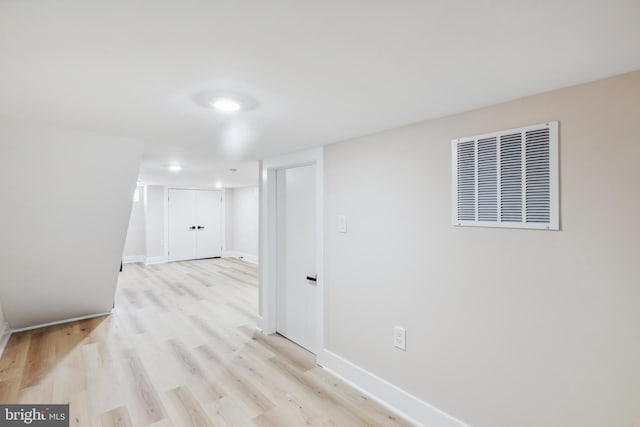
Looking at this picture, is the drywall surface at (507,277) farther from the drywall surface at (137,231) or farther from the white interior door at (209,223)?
the drywall surface at (137,231)

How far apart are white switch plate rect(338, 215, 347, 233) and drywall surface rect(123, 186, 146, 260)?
23.4 ft

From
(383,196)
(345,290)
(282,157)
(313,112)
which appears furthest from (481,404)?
(282,157)

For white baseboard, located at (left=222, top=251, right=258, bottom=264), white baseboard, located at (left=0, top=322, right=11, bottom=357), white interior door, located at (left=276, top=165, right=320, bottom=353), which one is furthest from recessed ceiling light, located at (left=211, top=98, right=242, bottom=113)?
white baseboard, located at (left=222, top=251, right=258, bottom=264)

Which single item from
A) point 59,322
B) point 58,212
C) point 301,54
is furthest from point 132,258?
point 301,54

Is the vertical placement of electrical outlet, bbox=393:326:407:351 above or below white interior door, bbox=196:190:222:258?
below

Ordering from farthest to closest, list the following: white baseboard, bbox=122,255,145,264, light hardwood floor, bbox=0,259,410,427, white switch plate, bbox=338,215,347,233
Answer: white baseboard, bbox=122,255,145,264
white switch plate, bbox=338,215,347,233
light hardwood floor, bbox=0,259,410,427

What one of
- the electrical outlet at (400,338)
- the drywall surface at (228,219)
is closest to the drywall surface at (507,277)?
the electrical outlet at (400,338)

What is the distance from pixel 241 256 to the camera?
28.5 ft

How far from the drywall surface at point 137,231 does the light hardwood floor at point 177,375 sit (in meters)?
4.11

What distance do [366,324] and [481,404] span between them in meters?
0.92

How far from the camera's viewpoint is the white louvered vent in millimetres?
1526

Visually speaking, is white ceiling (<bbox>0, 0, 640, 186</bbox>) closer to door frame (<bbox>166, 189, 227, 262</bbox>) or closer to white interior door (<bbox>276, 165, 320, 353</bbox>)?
white interior door (<bbox>276, 165, 320, 353</bbox>)

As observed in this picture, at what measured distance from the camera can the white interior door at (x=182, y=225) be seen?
315 inches

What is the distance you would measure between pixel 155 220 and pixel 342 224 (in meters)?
6.84
